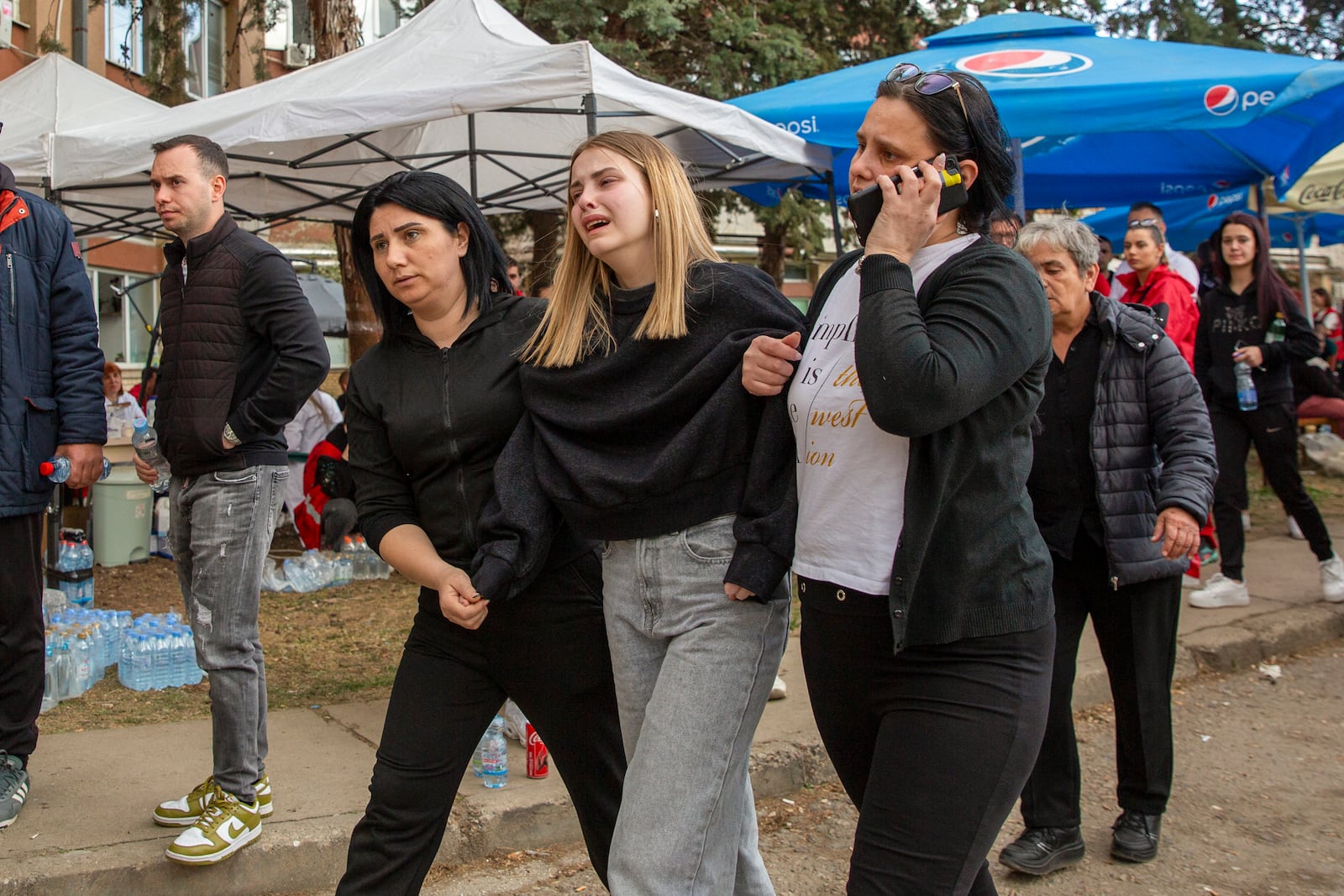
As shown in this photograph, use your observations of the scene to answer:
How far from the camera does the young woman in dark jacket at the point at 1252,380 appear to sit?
649 centimetres

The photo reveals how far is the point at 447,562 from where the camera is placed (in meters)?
2.65

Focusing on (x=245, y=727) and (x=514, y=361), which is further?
(x=245, y=727)

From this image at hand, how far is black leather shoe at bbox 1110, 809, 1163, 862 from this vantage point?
147 inches

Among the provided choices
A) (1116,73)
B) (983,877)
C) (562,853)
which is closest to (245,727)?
(562,853)

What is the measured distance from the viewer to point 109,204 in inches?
342

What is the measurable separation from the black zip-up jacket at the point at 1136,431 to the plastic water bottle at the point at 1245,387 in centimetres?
318

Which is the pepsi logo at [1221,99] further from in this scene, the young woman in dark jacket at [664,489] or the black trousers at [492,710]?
the black trousers at [492,710]

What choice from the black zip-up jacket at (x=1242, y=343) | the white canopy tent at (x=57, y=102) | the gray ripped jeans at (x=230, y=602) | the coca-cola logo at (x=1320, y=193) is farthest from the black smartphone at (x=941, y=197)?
the coca-cola logo at (x=1320, y=193)

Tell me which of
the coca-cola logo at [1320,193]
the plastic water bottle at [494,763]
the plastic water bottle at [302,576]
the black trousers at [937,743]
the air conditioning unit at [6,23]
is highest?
the air conditioning unit at [6,23]

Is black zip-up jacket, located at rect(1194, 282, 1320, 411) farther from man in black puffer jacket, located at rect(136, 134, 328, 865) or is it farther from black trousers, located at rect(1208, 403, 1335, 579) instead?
man in black puffer jacket, located at rect(136, 134, 328, 865)

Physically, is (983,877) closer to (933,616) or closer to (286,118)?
(933,616)

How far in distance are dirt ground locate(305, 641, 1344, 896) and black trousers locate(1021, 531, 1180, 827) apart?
0.23 meters

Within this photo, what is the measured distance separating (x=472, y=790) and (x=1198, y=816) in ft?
8.40

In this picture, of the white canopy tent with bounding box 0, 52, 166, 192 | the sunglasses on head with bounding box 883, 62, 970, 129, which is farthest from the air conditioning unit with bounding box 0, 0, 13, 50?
the sunglasses on head with bounding box 883, 62, 970, 129
